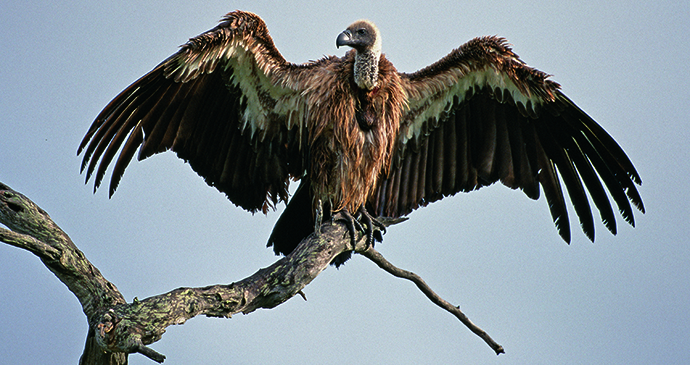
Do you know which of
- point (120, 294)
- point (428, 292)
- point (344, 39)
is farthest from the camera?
point (344, 39)

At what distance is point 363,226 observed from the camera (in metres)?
5.36

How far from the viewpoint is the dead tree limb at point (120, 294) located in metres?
3.55

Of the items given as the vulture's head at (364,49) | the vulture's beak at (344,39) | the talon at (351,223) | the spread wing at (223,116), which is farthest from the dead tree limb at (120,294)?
the vulture's beak at (344,39)

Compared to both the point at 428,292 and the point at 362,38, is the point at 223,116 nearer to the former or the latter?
the point at 362,38

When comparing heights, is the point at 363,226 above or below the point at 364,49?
below

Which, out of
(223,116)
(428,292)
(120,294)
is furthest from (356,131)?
(120,294)

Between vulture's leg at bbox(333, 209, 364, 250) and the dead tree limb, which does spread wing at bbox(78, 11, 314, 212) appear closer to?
vulture's leg at bbox(333, 209, 364, 250)

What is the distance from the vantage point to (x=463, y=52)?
551cm

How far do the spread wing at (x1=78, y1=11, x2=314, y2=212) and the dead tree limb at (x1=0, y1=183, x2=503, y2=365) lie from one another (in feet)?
3.15

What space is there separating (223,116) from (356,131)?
1.14m

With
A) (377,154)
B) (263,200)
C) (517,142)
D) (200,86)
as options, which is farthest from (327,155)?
(517,142)

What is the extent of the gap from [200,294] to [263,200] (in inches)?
78.2

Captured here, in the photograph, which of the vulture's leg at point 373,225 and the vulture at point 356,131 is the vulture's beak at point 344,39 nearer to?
the vulture at point 356,131

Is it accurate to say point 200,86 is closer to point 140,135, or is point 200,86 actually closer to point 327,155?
point 140,135
